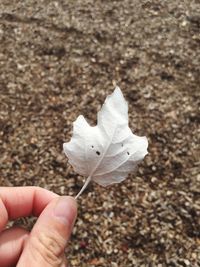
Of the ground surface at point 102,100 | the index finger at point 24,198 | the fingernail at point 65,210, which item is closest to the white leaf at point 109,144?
the fingernail at point 65,210

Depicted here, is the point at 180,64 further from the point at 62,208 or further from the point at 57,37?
the point at 62,208

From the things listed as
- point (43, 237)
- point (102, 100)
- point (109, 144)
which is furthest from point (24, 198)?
point (102, 100)

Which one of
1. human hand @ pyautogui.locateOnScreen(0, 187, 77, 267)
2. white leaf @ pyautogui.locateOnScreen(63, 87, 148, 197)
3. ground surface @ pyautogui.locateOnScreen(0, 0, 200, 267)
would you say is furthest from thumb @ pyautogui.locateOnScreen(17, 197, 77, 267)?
ground surface @ pyautogui.locateOnScreen(0, 0, 200, 267)

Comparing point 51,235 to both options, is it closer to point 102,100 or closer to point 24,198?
point 24,198

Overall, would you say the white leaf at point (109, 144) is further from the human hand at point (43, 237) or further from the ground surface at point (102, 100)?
the ground surface at point (102, 100)

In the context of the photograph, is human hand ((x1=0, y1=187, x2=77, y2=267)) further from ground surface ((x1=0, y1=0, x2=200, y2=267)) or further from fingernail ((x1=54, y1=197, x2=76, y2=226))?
ground surface ((x1=0, y1=0, x2=200, y2=267))

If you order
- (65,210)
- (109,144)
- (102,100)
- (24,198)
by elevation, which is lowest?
(102,100)
